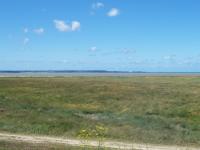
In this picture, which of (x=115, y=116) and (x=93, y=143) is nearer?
(x=93, y=143)

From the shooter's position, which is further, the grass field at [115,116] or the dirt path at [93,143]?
the grass field at [115,116]

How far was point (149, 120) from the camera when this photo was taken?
34531 mm

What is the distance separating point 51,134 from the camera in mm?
27016

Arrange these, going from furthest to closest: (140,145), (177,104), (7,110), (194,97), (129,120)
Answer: (194,97), (177,104), (7,110), (129,120), (140,145)

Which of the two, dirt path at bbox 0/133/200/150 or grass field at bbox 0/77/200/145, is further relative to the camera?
grass field at bbox 0/77/200/145

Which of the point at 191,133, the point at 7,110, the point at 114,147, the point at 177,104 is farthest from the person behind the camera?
the point at 177,104

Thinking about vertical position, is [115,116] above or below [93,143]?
below

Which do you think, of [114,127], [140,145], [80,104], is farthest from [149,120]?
[80,104]

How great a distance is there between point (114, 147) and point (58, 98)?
32415 mm

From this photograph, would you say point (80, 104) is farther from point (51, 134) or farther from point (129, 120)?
point (51, 134)

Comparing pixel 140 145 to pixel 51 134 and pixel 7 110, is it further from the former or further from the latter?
pixel 7 110

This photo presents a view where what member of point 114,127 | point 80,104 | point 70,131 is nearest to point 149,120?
point 114,127

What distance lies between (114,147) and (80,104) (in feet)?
88.2

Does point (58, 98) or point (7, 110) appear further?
point (58, 98)
